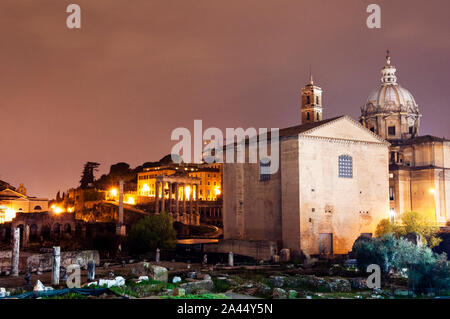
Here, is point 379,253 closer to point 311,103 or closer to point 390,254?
point 390,254

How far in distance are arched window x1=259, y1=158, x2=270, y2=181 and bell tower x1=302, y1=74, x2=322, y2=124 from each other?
14564 mm

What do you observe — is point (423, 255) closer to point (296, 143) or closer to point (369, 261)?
point (369, 261)

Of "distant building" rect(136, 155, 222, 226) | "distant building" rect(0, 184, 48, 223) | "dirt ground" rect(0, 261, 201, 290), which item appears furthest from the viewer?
"distant building" rect(136, 155, 222, 226)

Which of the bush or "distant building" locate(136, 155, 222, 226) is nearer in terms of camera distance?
the bush

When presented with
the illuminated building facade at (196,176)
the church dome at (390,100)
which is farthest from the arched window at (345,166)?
the illuminated building facade at (196,176)

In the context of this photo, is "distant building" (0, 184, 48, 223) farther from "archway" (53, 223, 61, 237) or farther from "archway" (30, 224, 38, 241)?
Answer: "archway" (53, 223, 61, 237)

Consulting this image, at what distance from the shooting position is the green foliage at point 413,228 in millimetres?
41469

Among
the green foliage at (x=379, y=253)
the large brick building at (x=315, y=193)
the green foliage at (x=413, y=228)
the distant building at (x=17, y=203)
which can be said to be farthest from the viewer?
the distant building at (x=17, y=203)

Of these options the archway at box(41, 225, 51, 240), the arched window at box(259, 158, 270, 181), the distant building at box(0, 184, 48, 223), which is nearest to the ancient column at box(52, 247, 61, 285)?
the arched window at box(259, 158, 270, 181)

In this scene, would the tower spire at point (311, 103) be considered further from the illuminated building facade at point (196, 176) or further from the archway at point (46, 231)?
the illuminated building facade at point (196, 176)

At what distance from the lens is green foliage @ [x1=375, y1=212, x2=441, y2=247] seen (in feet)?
136

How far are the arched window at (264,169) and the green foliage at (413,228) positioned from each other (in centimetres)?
999
